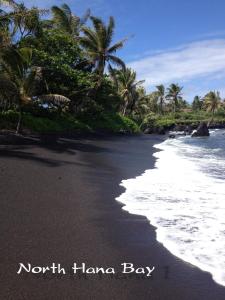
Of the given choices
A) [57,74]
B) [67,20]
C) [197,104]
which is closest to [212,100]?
[197,104]

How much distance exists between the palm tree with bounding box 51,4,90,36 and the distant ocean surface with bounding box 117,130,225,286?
1293 inches

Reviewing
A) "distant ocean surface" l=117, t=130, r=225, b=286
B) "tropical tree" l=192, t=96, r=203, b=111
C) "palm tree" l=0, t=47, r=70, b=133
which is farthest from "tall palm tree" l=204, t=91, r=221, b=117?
"distant ocean surface" l=117, t=130, r=225, b=286

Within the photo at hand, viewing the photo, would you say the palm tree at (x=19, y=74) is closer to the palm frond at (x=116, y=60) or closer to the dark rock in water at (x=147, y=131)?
the palm frond at (x=116, y=60)

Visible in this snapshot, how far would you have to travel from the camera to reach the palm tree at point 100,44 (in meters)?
37.4

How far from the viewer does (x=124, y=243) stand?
5926mm

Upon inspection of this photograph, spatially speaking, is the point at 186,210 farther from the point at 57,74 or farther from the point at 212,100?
the point at 212,100

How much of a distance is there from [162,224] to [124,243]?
121cm

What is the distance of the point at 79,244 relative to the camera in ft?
18.8

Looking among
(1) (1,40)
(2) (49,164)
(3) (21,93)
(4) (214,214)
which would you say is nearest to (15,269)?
(4) (214,214)

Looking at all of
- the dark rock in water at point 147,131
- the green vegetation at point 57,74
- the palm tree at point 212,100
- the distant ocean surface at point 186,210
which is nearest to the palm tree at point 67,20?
the green vegetation at point 57,74

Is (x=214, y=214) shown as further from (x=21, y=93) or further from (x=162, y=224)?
(x=21, y=93)

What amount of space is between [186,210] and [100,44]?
3162cm

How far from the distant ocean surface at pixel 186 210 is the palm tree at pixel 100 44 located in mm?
26268

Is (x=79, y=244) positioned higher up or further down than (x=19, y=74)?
Result: further down
